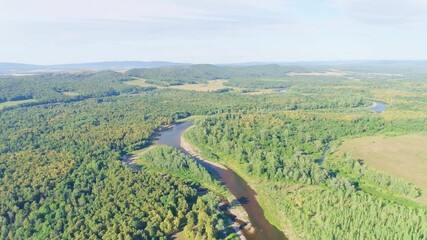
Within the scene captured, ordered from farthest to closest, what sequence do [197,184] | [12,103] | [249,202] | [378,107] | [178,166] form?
[378,107]
[12,103]
[178,166]
[197,184]
[249,202]

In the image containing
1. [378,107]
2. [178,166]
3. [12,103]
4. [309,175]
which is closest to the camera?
[309,175]

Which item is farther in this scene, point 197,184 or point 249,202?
point 197,184

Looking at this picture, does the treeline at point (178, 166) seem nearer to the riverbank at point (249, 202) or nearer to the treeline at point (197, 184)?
the treeline at point (197, 184)

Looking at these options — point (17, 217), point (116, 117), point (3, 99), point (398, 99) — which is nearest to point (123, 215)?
point (17, 217)

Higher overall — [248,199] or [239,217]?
[248,199]

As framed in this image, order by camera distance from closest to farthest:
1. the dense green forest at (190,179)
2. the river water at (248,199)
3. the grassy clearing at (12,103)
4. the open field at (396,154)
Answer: the dense green forest at (190,179) → the river water at (248,199) → the open field at (396,154) → the grassy clearing at (12,103)

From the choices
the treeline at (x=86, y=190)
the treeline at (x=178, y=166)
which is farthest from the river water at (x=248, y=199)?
the treeline at (x=86, y=190)

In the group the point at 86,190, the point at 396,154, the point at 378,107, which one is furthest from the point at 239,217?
the point at 378,107

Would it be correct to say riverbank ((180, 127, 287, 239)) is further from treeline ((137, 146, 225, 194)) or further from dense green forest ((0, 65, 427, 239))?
treeline ((137, 146, 225, 194))

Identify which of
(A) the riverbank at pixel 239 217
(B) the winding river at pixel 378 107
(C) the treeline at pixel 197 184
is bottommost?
(A) the riverbank at pixel 239 217

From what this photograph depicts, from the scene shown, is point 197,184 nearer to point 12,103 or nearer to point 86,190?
point 86,190
